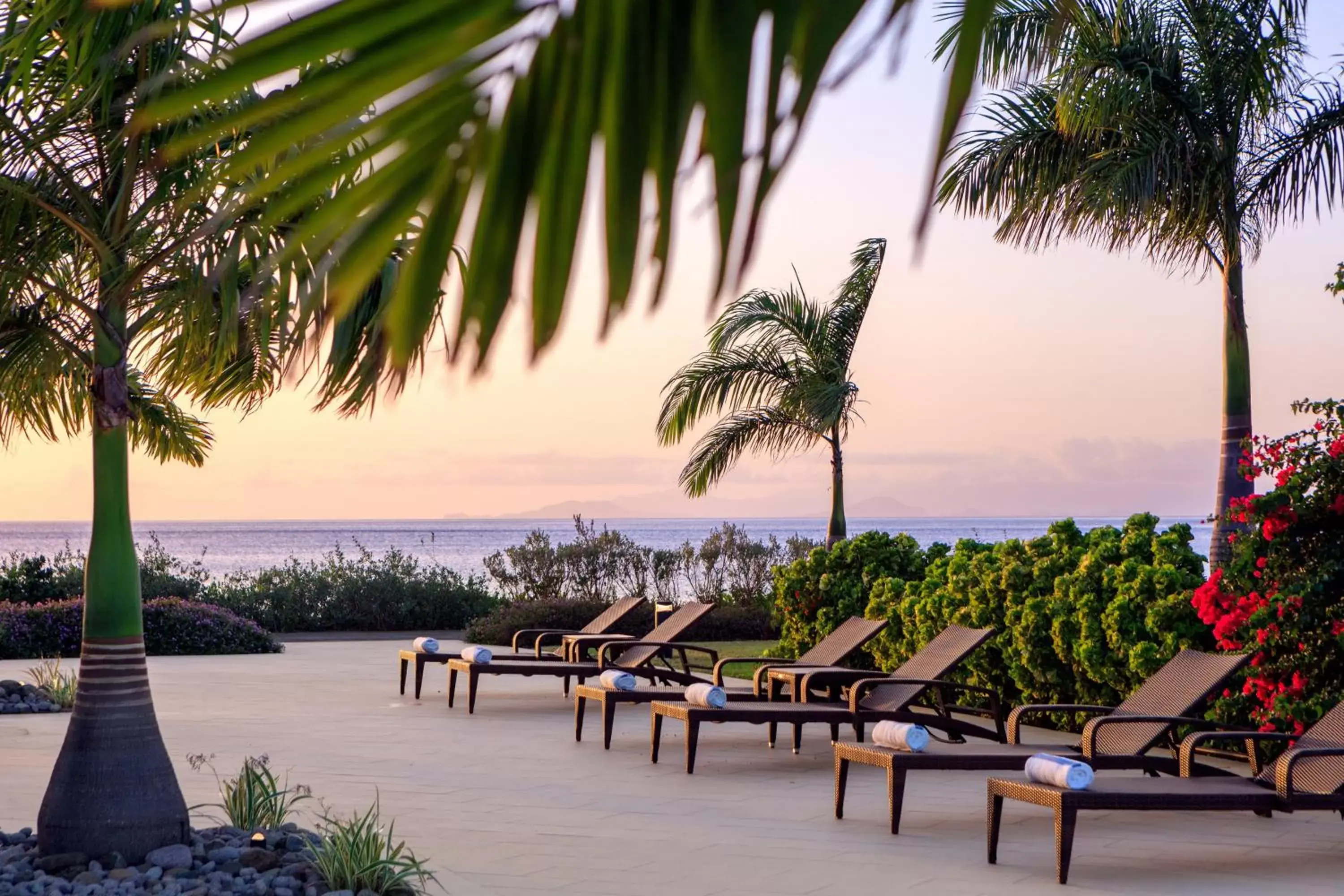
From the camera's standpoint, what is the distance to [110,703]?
5.49 meters

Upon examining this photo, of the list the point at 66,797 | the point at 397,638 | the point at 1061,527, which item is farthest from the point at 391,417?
the point at 397,638

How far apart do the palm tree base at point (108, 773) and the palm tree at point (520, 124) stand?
5.45m

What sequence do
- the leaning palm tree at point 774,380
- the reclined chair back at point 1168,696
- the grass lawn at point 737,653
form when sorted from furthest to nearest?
1. the leaning palm tree at point 774,380
2. the grass lawn at point 737,653
3. the reclined chair back at point 1168,696

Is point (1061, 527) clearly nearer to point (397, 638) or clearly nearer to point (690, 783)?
point (690, 783)

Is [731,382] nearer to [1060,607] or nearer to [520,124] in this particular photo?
[1060,607]

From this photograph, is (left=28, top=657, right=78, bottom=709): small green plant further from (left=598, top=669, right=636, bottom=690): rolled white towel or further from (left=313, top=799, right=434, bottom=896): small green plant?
(left=313, top=799, right=434, bottom=896): small green plant

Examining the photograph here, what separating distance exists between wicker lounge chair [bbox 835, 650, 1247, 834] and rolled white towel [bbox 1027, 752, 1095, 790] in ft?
1.49

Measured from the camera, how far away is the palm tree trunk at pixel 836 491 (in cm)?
1669

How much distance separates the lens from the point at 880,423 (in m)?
16.8

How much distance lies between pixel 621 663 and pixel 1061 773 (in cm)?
663

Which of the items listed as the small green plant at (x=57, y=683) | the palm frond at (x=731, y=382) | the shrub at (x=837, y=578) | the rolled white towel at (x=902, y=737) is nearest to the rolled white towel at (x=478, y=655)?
the small green plant at (x=57, y=683)

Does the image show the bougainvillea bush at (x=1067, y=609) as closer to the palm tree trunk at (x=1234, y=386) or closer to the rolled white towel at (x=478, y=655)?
the palm tree trunk at (x=1234, y=386)

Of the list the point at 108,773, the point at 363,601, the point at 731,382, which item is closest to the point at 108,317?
the point at 108,773

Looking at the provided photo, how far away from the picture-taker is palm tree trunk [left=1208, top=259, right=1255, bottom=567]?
11.6m
